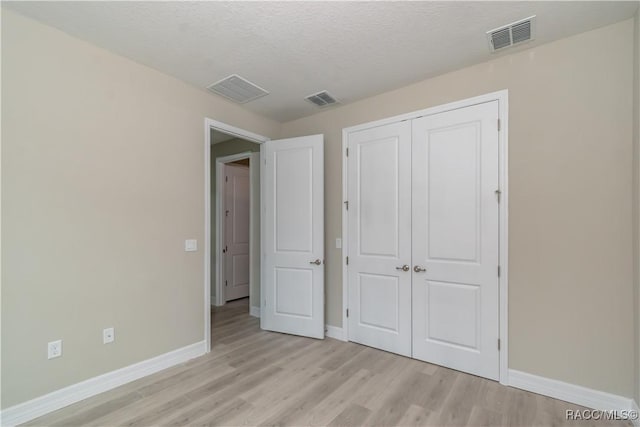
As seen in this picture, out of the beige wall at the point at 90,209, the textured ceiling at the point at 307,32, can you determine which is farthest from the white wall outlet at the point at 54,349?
the textured ceiling at the point at 307,32

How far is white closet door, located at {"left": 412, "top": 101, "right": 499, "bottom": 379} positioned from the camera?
2568 millimetres

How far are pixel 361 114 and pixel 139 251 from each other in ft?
8.68

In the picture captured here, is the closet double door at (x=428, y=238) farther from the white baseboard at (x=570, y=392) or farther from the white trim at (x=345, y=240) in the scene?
the white baseboard at (x=570, y=392)

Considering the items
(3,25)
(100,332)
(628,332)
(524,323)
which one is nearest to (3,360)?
(100,332)

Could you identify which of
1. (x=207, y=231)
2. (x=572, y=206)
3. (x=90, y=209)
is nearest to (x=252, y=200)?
(x=207, y=231)

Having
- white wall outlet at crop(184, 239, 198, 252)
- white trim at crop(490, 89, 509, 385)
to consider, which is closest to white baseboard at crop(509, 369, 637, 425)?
white trim at crop(490, 89, 509, 385)

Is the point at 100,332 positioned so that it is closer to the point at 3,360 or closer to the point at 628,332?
the point at 3,360

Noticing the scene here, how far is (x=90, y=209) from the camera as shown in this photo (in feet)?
7.69

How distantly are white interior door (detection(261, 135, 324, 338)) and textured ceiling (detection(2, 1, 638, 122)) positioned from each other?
1015 millimetres

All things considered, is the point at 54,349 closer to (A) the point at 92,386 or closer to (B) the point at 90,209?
(A) the point at 92,386

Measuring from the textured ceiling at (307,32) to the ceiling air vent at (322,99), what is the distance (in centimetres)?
37

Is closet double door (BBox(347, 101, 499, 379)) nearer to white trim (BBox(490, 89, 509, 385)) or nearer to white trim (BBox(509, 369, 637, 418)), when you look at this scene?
white trim (BBox(490, 89, 509, 385))

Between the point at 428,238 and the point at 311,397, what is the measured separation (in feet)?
5.63

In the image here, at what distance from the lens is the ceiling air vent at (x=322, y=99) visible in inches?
129
